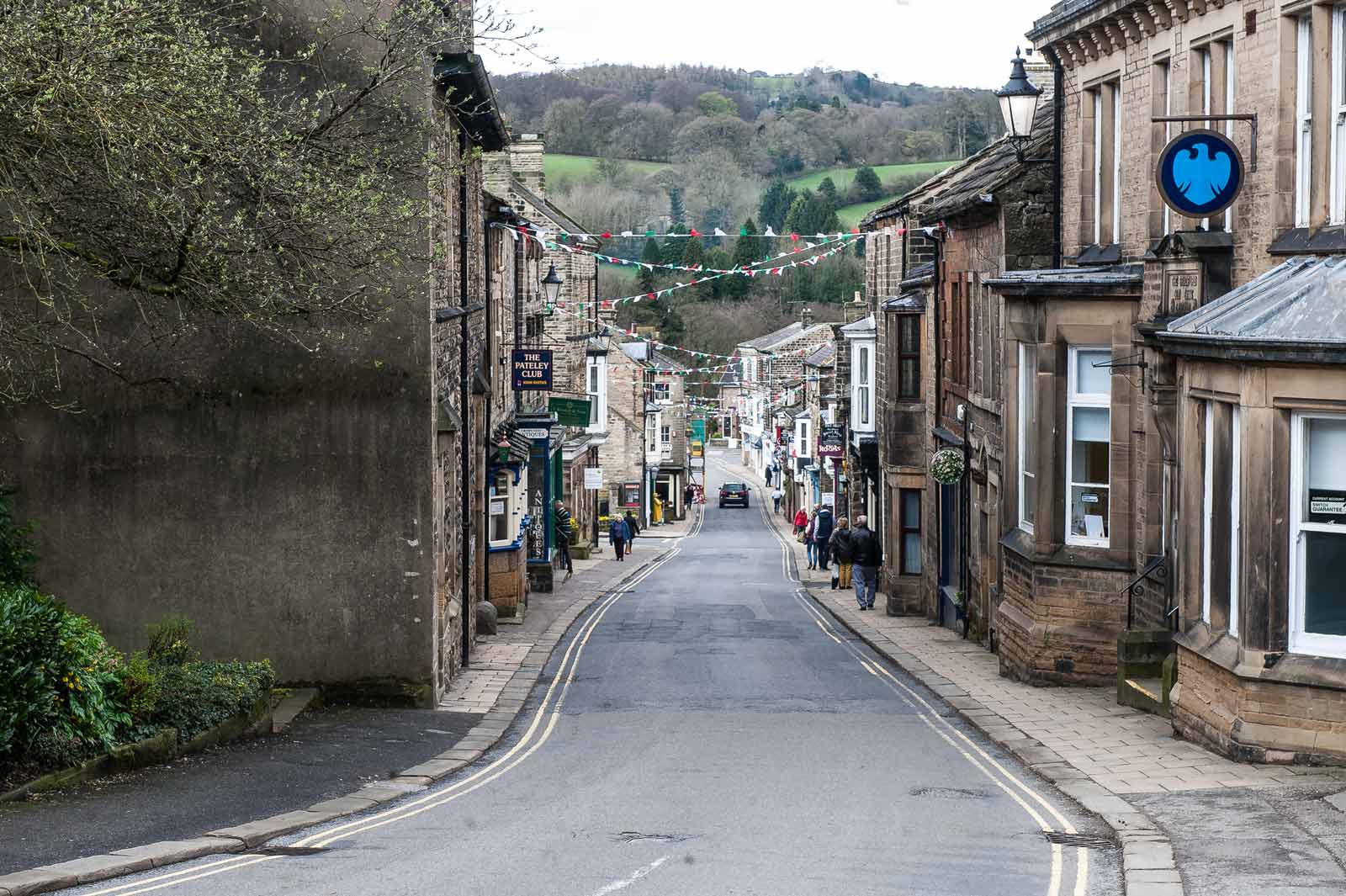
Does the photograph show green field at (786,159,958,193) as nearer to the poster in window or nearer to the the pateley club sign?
the the pateley club sign

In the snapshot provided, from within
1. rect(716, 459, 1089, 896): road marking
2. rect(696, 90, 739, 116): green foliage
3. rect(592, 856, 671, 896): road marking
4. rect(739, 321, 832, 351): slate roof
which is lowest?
rect(716, 459, 1089, 896): road marking

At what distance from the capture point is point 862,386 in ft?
124

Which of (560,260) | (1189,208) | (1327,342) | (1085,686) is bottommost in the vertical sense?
(1085,686)

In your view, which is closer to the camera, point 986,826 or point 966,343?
point 986,826

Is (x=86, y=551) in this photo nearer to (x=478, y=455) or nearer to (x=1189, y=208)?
(x=478, y=455)

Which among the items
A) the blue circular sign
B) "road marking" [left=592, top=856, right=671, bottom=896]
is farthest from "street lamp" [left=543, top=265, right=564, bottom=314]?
"road marking" [left=592, top=856, right=671, bottom=896]

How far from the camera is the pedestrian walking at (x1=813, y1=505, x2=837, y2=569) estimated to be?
43.3 meters

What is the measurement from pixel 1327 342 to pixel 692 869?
6191mm

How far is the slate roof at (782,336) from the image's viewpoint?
96312mm

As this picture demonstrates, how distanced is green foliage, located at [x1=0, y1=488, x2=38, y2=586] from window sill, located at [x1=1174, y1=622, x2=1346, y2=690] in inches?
440

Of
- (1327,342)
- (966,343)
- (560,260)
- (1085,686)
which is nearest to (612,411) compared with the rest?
(560,260)

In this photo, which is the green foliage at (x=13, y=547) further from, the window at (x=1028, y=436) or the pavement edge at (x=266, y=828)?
the window at (x=1028, y=436)

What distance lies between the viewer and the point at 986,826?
433 inches

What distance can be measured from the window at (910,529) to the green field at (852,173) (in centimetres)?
7478
